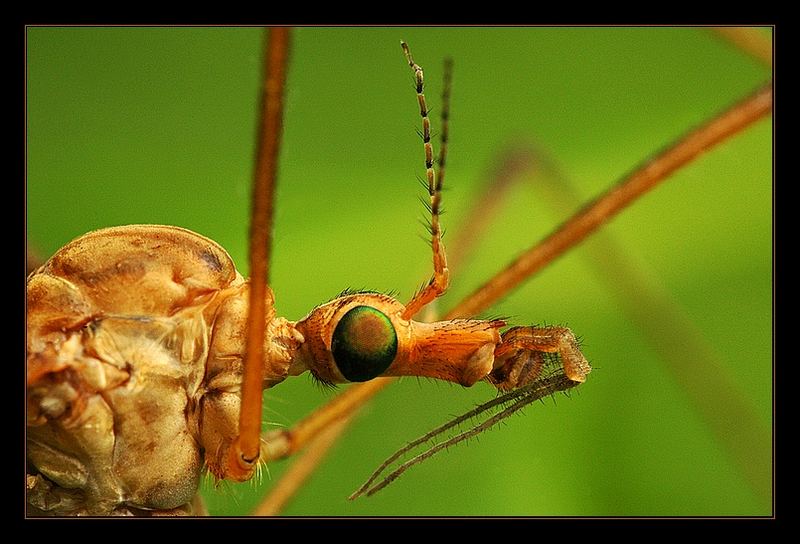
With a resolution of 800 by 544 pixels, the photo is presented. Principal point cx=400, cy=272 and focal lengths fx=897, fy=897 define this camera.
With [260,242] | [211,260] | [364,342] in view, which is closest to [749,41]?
[364,342]

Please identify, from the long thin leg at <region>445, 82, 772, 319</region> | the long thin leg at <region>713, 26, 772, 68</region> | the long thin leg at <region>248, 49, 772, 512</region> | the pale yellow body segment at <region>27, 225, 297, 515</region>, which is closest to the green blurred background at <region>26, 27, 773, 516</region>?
the long thin leg at <region>248, 49, 772, 512</region>

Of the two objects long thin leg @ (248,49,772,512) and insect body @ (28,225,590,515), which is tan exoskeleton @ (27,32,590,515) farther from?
long thin leg @ (248,49,772,512)

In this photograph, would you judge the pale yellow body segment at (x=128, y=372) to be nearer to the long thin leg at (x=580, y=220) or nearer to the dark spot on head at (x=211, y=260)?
the dark spot on head at (x=211, y=260)

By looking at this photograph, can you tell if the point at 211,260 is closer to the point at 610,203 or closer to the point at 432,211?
the point at 432,211

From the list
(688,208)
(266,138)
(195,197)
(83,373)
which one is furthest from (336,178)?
(266,138)

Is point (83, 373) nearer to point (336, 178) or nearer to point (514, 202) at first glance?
point (336, 178)

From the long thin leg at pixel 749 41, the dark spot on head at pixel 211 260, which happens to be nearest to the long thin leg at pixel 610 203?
the dark spot on head at pixel 211 260
